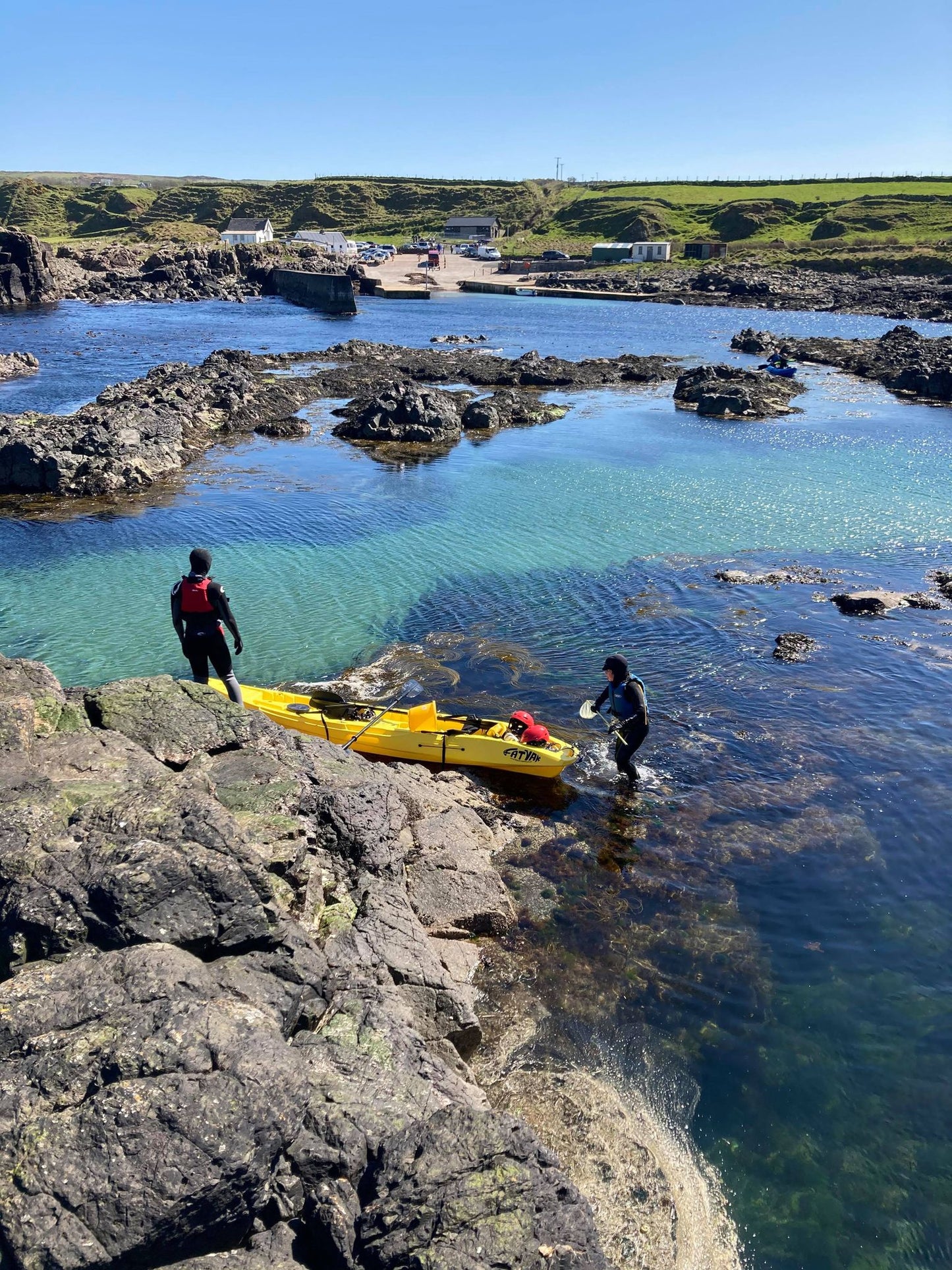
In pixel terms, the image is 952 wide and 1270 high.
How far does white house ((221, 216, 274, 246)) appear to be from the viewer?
150m

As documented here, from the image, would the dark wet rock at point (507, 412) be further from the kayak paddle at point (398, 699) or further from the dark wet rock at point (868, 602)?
the kayak paddle at point (398, 699)

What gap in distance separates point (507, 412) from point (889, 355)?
3758 cm

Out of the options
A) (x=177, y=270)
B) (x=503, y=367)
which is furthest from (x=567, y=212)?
(x=503, y=367)

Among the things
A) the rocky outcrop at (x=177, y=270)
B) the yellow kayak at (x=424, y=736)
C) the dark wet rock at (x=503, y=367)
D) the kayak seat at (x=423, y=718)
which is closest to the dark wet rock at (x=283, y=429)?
the dark wet rock at (x=503, y=367)

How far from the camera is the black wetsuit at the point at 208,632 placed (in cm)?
1296

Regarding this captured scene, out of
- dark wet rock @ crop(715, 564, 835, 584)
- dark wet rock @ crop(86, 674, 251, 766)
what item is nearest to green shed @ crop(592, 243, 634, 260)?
dark wet rock @ crop(715, 564, 835, 584)

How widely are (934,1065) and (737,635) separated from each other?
12.6 metres

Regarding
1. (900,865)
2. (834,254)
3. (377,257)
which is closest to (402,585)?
(900,865)

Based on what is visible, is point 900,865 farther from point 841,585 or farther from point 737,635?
point 841,585

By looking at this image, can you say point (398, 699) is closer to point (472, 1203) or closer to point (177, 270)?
point (472, 1203)

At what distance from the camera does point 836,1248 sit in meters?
7.43

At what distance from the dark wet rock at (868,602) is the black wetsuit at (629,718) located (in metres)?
11.1

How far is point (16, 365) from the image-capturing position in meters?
58.4

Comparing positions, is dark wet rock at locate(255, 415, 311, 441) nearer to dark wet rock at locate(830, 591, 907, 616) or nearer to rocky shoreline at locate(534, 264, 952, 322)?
dark wet rock at locate(830, 591, 907, 616)
